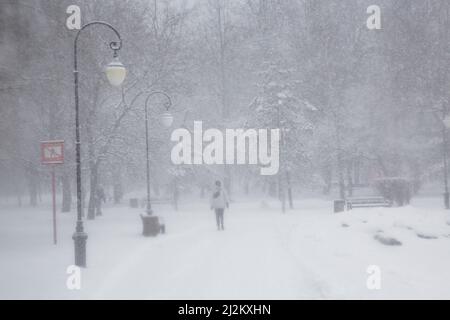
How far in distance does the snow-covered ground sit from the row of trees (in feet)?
20.2

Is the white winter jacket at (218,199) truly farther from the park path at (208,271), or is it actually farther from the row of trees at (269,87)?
the row of trees at (269,87)

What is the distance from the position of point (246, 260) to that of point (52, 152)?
779 centimetres

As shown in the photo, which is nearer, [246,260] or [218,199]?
[246,260]

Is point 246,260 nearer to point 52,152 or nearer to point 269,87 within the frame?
point 52,152

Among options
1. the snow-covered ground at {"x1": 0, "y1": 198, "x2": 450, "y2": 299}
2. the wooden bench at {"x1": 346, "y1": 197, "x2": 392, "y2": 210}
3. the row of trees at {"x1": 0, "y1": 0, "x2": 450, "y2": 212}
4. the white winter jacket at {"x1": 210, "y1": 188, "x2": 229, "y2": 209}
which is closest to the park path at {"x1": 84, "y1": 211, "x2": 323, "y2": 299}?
the snow-covered ground at {"x1": 0, "y1": 198, "x2": 450, "y2": 299}

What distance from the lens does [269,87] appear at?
28.3 metres

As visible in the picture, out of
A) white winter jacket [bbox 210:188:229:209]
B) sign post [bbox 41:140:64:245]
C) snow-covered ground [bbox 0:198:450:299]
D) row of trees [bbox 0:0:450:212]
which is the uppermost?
Result: row of trees [bbox 0:0:450:212]

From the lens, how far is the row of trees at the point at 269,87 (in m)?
24.0

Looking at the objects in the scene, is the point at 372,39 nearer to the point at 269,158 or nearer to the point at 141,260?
the point at 269,158

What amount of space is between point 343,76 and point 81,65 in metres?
19.7

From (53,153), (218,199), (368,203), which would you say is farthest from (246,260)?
(368,203)

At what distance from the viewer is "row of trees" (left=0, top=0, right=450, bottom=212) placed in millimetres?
23984

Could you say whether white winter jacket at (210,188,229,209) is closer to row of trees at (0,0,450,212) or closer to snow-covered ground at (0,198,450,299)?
snow-covered ground at (0,198,450,299)

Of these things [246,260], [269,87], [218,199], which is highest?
[269,87]
